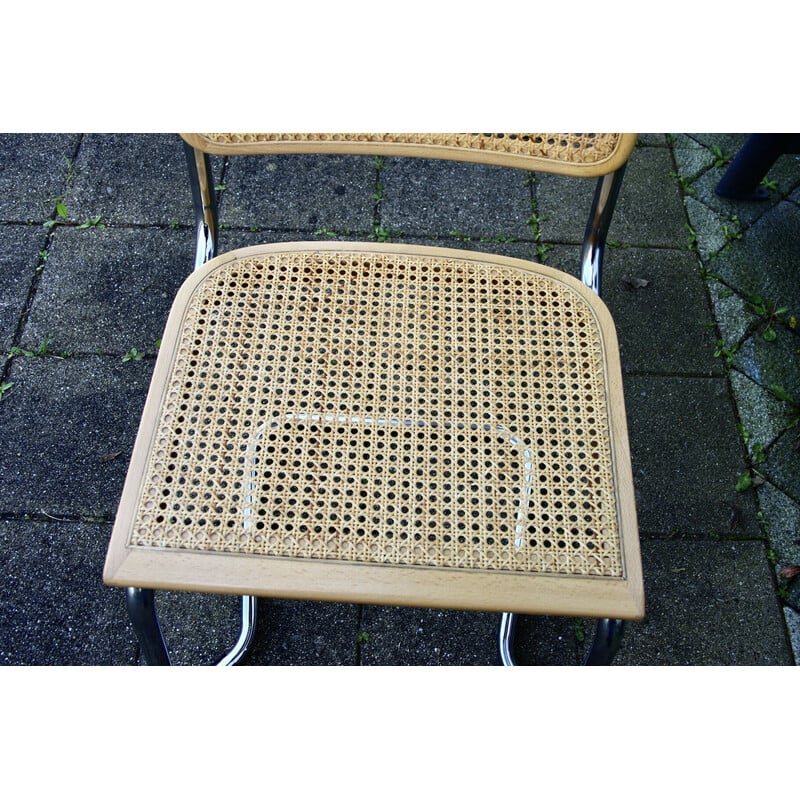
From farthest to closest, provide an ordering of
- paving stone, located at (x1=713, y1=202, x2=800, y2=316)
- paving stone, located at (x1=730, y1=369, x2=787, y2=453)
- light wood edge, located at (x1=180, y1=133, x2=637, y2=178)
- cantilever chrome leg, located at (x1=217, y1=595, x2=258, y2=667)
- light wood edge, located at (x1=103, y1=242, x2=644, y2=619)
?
paving stone, located at (x1=713, y1=202, x2=800, y2=316)
paving stone, located at (x1=730, y1=369, x2=787, y2=453)
cantilever chrome leg, located at (x1=217, y1=595, x2=258, y2=667)
light wood edge, located at (x1=180, y1=133, x2=637, y2=178)
light wood edge, located at (x1=103, y1=242, x2=644, y2=619)

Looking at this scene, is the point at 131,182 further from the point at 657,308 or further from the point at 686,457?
the point at 686,457

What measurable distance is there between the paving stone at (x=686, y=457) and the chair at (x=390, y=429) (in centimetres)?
59

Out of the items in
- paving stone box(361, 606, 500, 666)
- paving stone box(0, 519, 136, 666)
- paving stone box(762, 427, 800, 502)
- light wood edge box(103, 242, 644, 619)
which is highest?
light wood edge box(103, 242, 644, 619)

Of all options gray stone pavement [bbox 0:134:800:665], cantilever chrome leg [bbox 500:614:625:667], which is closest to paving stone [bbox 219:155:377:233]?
gray stone pavement [bbox 0:134:800:665]

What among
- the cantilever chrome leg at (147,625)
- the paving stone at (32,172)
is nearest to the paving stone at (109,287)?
the paving stone at (32,172)

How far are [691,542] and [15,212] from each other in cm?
181

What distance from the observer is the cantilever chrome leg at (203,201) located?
1099 mm

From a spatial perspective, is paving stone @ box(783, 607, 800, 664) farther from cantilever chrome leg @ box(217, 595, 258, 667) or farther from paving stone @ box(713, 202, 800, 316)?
cantilever chrome leg @ box(217, 595, 258, 667)

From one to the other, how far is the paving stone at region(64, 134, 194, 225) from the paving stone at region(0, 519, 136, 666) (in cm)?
84

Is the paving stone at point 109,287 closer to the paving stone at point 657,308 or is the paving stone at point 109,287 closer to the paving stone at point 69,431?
the paving stone at point 69,431

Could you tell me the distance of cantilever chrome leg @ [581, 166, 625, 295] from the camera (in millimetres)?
1094

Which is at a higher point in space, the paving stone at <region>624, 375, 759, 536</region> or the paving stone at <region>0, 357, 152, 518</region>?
the paving stone at <region>624, 375, 759, 536</region>

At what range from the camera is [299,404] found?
97 centimetres

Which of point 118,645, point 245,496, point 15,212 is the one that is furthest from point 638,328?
point 15,212
